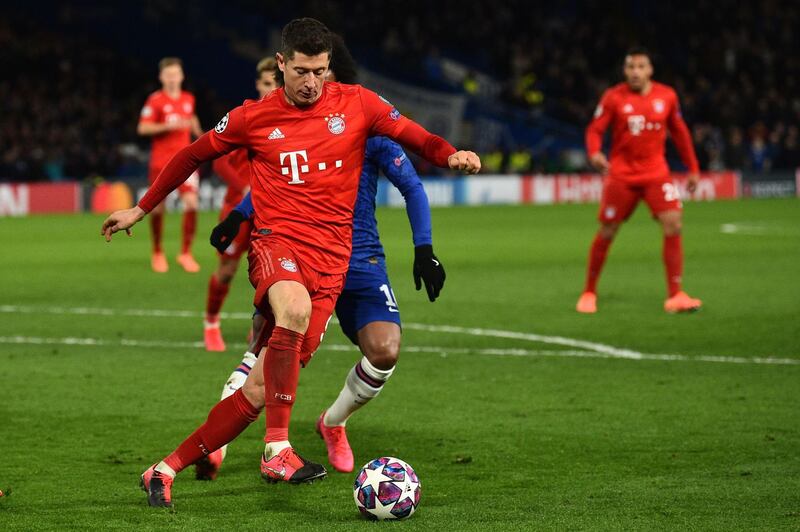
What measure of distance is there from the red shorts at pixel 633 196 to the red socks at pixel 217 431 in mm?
7381

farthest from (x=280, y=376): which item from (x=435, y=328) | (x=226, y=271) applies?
(x=435, y=328)

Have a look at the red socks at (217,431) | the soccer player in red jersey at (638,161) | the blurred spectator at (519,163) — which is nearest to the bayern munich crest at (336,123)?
the red socks at (217,431)

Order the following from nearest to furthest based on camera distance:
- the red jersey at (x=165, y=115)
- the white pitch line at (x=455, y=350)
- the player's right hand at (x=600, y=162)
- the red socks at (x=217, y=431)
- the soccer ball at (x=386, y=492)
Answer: the soccer ball at (x=386, y=492)
the red socks at (x=217, y=431)
the white pitch line at (x=455, y=350)
the player's right hand at (x=600, y=162)
the red jersey at (x=165, y=115)

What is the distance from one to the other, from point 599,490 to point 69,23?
33425mm

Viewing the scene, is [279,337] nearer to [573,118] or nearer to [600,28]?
[573,118]

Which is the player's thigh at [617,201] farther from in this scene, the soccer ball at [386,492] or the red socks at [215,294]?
the soccer ball at [386,492]

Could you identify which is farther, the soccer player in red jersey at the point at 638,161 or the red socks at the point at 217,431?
the soccer player in red jersey at the point at 638,161

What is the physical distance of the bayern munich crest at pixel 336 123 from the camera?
5.80m

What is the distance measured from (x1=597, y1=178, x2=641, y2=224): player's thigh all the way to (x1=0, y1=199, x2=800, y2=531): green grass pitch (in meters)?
0.83

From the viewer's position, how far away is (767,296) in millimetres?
13375

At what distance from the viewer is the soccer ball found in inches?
205

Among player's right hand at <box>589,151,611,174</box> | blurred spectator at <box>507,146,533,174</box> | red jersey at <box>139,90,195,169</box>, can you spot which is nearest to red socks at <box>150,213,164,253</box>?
red jersey at <box>139,90,195,169</box>

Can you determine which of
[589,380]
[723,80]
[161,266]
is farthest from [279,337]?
[723,80]

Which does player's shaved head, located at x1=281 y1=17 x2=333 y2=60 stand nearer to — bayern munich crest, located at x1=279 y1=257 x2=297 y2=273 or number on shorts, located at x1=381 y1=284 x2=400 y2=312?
bayern munich crest, located at x1=279 y1=257 x2=297 y2=273
